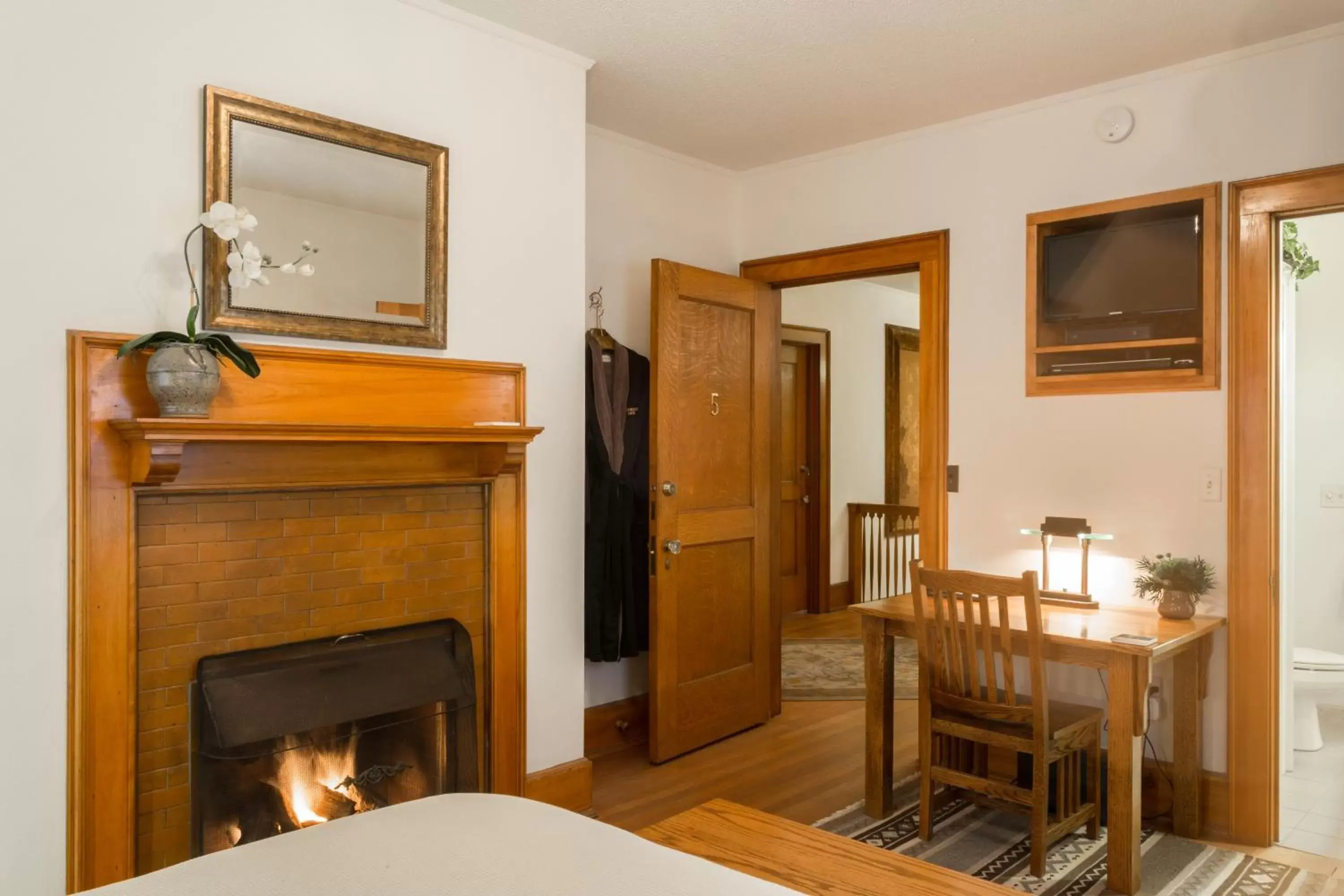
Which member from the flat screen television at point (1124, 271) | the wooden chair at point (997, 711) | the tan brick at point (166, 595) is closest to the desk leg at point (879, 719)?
the wooden chair at point (997, 711)

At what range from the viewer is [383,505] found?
2754 millimetres

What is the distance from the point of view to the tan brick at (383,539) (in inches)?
107

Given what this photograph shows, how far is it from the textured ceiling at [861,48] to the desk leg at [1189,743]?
6.65 feet

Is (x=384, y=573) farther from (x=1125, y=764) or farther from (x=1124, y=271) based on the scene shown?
(x=1124, y=271)

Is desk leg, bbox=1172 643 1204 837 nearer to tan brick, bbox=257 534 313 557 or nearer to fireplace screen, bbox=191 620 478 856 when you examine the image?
fireplace screen, bbox=191 620 478 856

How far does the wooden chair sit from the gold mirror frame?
1774 millimetres

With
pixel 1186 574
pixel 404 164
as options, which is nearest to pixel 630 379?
pixel 404 164

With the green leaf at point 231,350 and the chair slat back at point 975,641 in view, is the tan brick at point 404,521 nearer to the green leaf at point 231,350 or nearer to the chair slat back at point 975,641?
the green leaf at point 231,350

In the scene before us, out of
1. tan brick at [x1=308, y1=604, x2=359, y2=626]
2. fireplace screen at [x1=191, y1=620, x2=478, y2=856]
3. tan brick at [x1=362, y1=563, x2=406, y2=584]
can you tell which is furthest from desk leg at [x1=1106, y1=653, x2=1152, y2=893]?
tan brick at [x1=308, y1=604, x2=359, y2=626]

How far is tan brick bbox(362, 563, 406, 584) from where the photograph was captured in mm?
2725

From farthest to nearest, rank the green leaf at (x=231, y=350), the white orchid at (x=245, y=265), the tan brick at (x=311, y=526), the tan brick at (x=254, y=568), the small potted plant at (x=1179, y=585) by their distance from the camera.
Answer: the small potted plant at (x=1179, y=585) → the tan brick at (x=311, y=526) → the tan brick at (x=254, y=568) → the white orchid at (x=245, y=265) → the green leaf at (x=231, y=350)

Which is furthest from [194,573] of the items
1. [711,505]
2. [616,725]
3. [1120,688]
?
[1120,688]

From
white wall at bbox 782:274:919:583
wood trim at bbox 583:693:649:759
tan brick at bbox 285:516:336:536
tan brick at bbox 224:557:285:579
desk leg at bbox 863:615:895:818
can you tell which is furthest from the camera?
white wall at bbox 782:274:919:583

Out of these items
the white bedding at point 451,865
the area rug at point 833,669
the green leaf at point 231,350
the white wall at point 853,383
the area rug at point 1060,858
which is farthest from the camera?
the white wall at point 853,383
